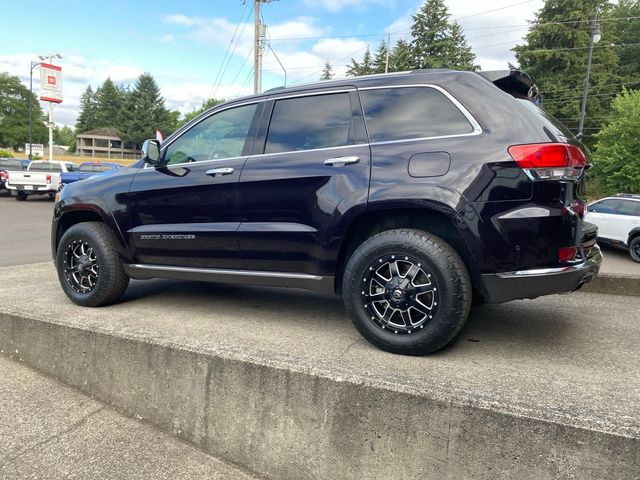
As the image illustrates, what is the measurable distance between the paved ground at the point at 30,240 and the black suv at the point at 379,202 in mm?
4033

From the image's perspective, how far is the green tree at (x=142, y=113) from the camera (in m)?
90.2

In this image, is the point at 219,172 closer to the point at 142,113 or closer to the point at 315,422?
the point at 315,422

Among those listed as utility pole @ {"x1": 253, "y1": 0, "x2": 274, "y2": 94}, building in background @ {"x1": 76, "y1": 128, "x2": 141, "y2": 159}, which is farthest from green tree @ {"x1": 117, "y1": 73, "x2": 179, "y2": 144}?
utility pole @ {"x1": 253, "y1": 0, "x2": 274, "y2": 94}

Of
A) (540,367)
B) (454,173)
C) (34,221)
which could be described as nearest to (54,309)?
(454,173)

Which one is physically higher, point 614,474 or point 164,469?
point 614,474

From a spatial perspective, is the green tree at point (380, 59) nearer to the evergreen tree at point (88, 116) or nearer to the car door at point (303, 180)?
the car door at point (303, 180)

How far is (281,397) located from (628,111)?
104 feet

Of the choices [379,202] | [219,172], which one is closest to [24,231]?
[219,172]

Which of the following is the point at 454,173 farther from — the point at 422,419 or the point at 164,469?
the point at 164,469

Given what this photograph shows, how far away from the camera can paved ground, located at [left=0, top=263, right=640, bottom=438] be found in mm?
2316

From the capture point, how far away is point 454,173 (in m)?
2.73

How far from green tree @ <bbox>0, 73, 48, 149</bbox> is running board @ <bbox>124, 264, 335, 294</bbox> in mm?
88835

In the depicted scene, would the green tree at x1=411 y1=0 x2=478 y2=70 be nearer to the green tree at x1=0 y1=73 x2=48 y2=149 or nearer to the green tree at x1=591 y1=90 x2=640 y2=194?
the green tree at x1=591 y1=90 x2=640 y2=194

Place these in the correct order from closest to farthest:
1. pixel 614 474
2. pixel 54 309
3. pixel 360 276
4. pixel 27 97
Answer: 1. pixel 614 474
2. pixel 360 276
3. pixel 54 309
4. pixel 27 97
